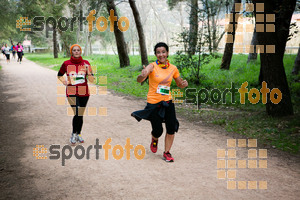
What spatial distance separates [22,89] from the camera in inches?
502

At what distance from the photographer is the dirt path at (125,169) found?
3770 mm

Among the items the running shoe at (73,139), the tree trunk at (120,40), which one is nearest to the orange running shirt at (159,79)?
the running shoe at (73,139)

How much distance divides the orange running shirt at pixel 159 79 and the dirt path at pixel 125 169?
3.82 feet

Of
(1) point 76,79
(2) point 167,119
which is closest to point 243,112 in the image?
(2) point 167,119

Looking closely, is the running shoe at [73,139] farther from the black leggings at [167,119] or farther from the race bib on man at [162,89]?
the race bib on man at [162,89]

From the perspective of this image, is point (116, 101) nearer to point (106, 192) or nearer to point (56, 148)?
point (56, 148)

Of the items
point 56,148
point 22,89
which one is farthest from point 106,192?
point 22,89

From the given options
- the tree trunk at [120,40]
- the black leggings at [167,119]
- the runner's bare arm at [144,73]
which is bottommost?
the black leggings at [167,119]

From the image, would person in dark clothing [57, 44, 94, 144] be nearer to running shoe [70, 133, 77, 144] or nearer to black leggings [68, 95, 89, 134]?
black leggings [68, 95, 89, 134]

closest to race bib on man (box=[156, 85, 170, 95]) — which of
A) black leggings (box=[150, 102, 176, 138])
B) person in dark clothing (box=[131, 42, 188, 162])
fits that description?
person in dark clothing (box=[131, 42, 188, 162])

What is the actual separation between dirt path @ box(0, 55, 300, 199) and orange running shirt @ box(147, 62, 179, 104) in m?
1.16

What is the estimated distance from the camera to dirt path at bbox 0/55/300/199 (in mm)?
3770

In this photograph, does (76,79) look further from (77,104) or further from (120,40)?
(120,40)

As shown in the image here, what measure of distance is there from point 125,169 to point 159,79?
1.60 metres
